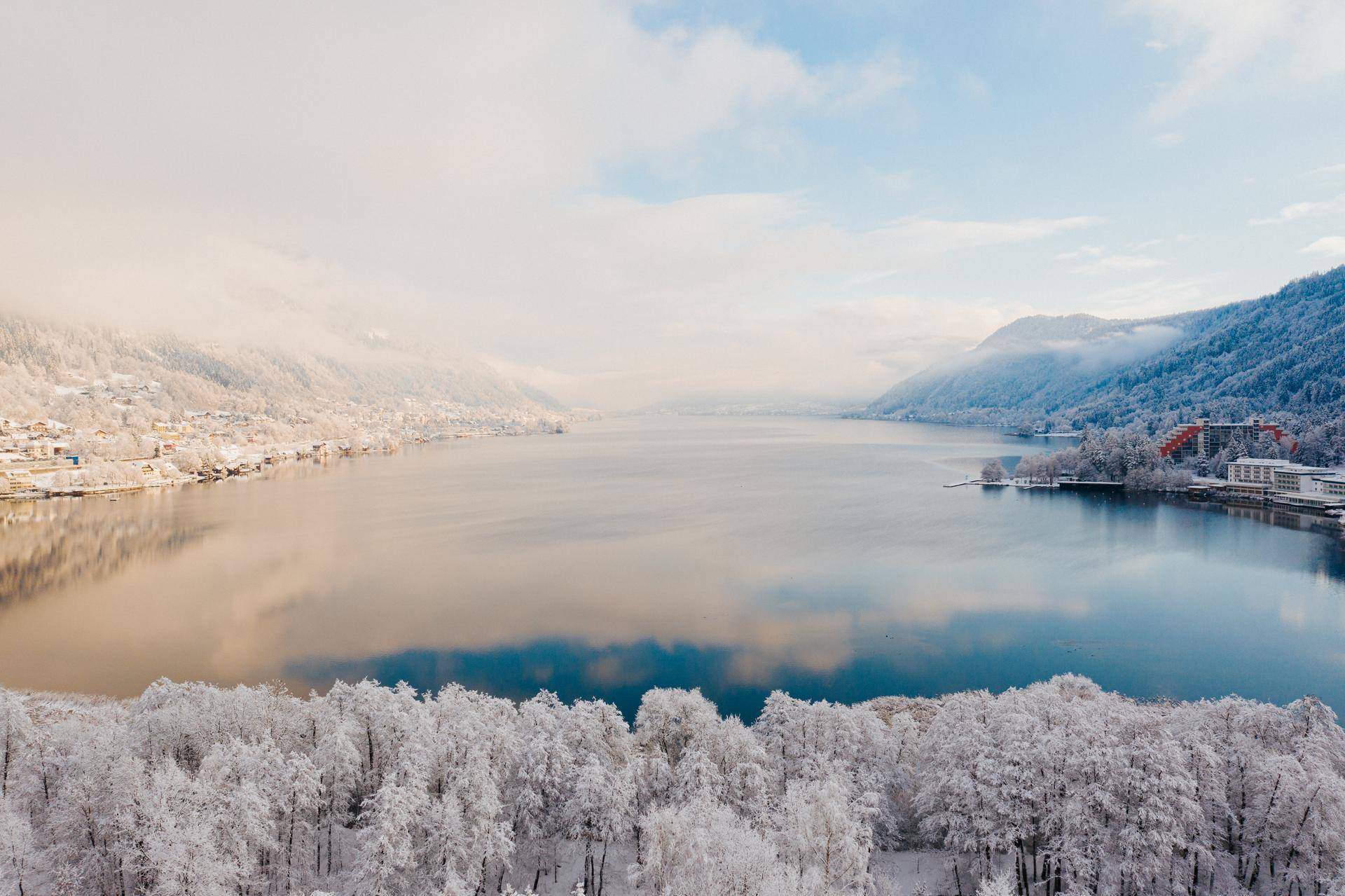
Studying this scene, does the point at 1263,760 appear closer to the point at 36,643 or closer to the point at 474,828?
the point at 474,828

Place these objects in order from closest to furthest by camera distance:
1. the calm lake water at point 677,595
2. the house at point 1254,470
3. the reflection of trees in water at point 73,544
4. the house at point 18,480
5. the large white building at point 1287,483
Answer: the calm lake water at point 677,595
the reflection of trees in water at point 73,544
the large white building at point 1287,483
the house at point 1254,470
the house at point 18,480

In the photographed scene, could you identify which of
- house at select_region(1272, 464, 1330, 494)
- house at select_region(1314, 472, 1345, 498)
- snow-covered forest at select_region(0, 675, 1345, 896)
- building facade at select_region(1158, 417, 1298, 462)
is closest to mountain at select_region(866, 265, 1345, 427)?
building facade at select_region(1158, 417, 1298, 462)

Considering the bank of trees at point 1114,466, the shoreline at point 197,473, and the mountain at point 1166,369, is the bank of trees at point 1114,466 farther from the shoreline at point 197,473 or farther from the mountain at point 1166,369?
the shoreline at point 197,473

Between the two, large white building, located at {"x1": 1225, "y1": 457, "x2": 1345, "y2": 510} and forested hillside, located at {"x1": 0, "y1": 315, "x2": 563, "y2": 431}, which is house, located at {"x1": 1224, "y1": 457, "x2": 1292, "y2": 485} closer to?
large white building, located at {"x1": 1225, "y1": 457, "x2": 1345, "y2": 510}

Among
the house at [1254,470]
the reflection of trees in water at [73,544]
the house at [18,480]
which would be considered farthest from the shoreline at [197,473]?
the house at [1254,470]

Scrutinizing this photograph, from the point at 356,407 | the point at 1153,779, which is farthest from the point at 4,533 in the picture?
the point at 356,407

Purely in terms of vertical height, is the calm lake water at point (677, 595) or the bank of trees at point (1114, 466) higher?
the bank of trees at point (1114, 466)

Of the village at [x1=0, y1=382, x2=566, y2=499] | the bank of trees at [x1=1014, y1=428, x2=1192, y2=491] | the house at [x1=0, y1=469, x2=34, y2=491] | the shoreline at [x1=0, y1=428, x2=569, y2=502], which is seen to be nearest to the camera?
the house at [x1=0, y1=469, x2=34, y2=491]

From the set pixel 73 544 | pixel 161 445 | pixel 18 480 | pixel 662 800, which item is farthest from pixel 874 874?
pixel 161 445
